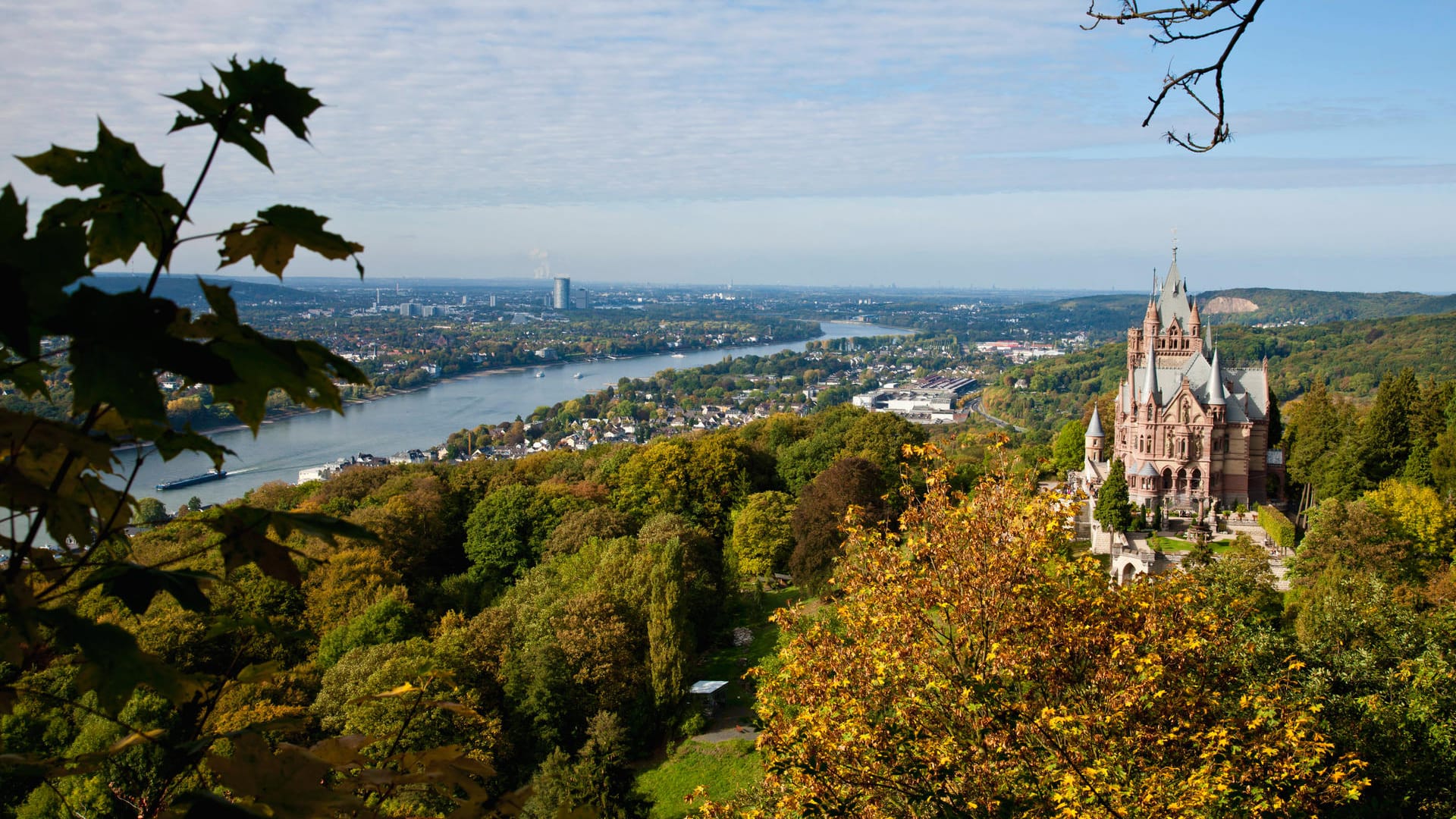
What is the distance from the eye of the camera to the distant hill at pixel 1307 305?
5807 inches

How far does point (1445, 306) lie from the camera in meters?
138

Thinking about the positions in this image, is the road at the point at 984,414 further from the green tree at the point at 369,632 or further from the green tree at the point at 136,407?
the green tree at the point at 136,407

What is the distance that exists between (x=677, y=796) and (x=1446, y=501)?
20781mm

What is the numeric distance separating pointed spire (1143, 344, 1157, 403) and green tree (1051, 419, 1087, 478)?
7.21 meters

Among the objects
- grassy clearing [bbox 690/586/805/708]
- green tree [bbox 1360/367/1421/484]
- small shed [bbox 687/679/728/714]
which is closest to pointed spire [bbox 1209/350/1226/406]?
green tree [bbox 1360/367/1421/484]

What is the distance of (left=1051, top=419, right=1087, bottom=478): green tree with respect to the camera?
3953 cm

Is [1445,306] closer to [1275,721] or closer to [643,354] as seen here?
[643,354]

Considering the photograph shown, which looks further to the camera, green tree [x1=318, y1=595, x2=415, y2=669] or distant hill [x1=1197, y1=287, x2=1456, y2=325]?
distant hill [x1=1197, y1=287, x2=1456, y2=325]

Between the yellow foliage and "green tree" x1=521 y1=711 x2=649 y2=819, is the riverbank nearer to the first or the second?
"green tree" x1=521 y1=711 x2=649 y2=819

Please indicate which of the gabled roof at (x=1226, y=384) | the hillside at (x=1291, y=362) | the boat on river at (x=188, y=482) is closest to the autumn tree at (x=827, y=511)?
the gabled roof at (x=1226, y=384)

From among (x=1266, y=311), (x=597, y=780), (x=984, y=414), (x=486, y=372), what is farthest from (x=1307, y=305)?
(x=597, y=780)

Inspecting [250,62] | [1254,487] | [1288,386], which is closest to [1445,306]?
[1288,386]

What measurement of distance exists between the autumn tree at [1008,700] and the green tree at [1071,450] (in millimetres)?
33375

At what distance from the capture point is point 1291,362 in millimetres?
83500
